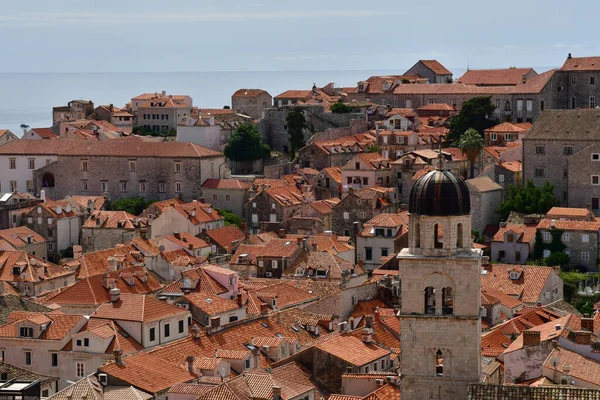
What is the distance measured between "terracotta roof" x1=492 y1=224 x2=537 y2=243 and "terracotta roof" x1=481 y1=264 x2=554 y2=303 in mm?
6863

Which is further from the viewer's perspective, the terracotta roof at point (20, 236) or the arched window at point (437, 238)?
the terracotta roof at point (20, 236)

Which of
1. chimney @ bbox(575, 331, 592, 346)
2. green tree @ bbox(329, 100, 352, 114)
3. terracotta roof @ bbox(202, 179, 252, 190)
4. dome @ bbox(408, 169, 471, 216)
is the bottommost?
chimney @ bbox(575, 331, 592, 346)

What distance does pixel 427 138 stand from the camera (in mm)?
93375

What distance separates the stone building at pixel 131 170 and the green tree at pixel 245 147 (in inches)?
216

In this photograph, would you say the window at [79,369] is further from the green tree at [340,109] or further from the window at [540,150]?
the green tree at [340,109]

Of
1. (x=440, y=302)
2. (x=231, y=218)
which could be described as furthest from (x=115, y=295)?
(x=231, y=218)

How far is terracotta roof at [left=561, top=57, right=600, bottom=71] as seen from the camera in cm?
9750

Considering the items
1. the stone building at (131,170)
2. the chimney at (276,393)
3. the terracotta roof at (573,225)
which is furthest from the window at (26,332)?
the stone building at (131,170)

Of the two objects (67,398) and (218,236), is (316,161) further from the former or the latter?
(67,398)

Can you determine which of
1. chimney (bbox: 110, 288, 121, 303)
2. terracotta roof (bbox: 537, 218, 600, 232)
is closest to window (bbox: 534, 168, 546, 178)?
terracotta roof (bbox: 537, 218, 600, 232)

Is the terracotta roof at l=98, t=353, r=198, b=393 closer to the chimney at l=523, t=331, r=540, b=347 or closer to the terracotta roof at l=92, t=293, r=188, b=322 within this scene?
the terracotta roof at l=92, t=293, r=188, b=322

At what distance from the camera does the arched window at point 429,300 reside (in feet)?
107

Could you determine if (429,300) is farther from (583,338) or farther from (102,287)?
(102,287)

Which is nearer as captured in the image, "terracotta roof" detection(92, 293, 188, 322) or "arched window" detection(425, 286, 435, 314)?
"arched window" detection(425, 286, 435, 314)
